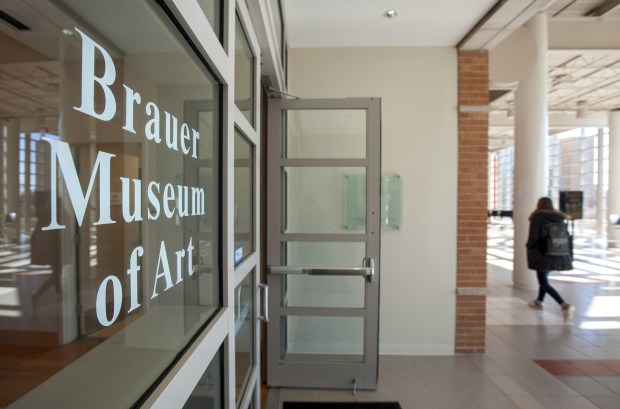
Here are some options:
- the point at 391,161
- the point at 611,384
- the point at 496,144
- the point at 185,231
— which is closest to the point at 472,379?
the point at 611,384

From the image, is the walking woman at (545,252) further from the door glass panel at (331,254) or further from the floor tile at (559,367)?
the door glass panel at (331,254)

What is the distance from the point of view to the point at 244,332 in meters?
1.96

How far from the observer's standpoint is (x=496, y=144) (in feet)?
85.0

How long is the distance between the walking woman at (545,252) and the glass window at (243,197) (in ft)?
16.3

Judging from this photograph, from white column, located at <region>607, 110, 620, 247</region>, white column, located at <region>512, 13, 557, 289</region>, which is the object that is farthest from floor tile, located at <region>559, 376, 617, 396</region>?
white column, located at <region>607, 110, 620, 247</region>

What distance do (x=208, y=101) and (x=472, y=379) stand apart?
3.55 meters

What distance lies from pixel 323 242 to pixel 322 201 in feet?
1.24

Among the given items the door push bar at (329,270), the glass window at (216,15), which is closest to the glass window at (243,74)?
the glass window at (216,15)

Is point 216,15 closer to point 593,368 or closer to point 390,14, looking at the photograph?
point 390,14

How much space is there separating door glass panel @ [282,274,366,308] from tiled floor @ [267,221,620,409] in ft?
2.53

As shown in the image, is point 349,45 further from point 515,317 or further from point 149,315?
point 515,317

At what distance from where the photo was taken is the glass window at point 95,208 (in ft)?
1.41

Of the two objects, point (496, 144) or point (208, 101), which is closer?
point (208, 101)

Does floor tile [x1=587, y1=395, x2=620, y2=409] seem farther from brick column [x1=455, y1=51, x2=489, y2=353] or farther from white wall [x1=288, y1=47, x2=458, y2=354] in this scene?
white wall [x1=288, y1=47, x2=458, y2=354]
